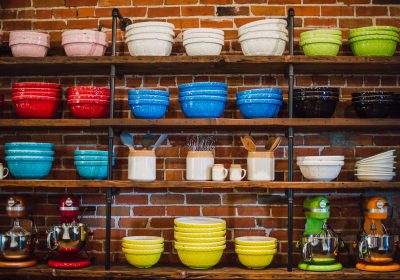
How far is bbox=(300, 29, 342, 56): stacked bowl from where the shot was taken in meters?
3.01

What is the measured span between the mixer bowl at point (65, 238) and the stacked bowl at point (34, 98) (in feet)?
2.27

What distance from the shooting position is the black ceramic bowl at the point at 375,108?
9.75ft

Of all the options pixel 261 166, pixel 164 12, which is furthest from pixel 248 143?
A: pixel 164 12

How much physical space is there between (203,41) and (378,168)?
4.14 feet

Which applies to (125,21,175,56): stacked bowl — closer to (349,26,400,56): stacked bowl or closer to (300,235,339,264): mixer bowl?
(349,26,400,56): stacked bowl

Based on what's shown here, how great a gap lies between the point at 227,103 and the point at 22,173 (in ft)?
4.44

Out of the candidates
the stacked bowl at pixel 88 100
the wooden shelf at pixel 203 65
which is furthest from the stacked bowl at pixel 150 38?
the stacked bowl at pixel 88 100

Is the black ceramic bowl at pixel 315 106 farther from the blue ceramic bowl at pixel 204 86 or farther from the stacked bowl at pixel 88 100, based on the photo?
the stacked bowl at pixel 88 100

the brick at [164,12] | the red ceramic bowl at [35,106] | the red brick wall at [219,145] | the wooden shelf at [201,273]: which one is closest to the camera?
the wooden shelf at [201,273]

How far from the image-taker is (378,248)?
2955mm

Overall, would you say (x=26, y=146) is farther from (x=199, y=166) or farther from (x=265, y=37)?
(x=265, y=37)

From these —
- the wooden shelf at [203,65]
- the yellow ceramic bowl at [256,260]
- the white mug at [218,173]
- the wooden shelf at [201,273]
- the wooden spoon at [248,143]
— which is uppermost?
the wooden shelf at [203,65]

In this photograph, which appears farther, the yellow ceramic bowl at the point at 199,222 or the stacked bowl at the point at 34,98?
the stacked bowl at the point at 34,98

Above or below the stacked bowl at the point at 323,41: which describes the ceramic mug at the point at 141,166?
below
